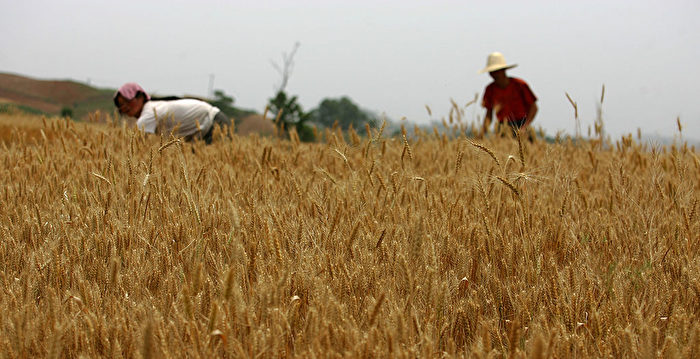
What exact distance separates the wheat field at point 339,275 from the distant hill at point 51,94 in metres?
68.5

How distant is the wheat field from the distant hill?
6845 centimetres

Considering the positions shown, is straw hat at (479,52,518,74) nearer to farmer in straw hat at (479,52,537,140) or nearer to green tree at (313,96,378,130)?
farmer in straw hat at (479,52,537,140)

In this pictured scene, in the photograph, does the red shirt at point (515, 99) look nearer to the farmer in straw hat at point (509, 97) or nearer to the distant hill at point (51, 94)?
the farmer in straw hat at point (509, 97)

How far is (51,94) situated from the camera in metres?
69.0

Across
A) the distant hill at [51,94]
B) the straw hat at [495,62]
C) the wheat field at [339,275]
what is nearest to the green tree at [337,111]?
the distant hill at [51,94]

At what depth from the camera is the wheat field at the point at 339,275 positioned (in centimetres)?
110

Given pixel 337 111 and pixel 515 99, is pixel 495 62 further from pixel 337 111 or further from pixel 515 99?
pixel 337 111

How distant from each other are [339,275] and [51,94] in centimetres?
8134

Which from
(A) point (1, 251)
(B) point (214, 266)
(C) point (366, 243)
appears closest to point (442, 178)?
(C) point (366, 243)

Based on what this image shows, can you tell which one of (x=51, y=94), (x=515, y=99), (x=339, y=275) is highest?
(x=515, y=99)

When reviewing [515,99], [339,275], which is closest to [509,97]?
[515,99]

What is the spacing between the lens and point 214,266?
167 cm

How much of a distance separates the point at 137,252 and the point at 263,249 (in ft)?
1.45

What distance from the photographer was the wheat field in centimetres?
110
